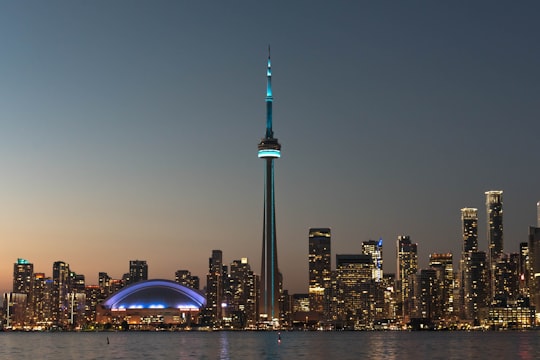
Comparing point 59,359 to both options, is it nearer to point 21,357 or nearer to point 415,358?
point 21,357

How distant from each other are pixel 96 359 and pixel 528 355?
219 feet

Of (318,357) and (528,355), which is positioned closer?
(318,357)

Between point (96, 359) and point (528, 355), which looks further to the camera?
point (528, 355)

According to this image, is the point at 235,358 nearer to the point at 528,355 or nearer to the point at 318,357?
the point at 318,357

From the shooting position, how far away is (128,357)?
130000 mm

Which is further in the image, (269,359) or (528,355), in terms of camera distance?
(528,355)

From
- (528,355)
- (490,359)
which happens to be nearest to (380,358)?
(490,359)

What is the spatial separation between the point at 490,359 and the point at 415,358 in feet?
35.4

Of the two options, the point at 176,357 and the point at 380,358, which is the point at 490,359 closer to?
the point at 380,358

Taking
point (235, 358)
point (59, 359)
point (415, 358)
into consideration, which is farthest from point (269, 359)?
point (59, 359)

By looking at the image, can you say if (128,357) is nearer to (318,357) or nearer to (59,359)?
(59,359)

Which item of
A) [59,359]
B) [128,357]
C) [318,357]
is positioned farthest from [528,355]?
[59,359]

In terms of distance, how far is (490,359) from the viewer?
126 metres

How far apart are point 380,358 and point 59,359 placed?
154ft
